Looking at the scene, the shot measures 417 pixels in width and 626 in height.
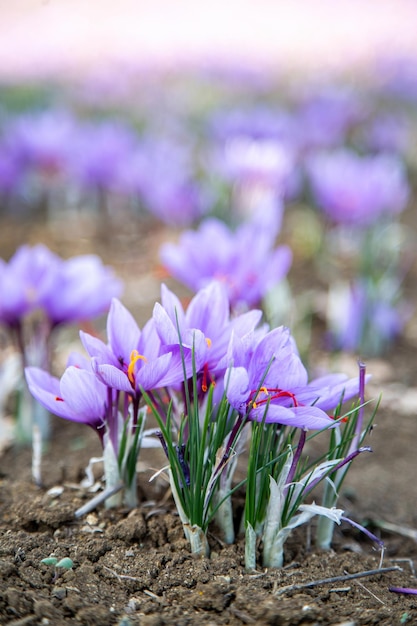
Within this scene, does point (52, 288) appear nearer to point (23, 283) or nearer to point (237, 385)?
point (23, 283)

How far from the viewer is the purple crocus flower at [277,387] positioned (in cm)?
107

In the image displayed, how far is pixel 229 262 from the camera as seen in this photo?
5.75 ft

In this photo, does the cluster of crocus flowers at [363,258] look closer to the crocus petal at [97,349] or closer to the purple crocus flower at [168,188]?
the purple crocus flower at [168,188]

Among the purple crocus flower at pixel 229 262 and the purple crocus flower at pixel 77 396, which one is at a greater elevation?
the purple crocus flower at pixel 229 262

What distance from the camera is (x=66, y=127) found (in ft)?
11.3

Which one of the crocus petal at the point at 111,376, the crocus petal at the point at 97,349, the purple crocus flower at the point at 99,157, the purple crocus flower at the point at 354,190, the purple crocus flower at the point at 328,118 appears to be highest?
the purple crocus flower at the point at 328,118

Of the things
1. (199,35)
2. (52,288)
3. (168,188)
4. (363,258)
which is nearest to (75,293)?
(52,288)

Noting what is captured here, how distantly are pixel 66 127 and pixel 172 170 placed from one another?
1.98 feet

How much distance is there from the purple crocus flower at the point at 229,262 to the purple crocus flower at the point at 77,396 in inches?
21.5

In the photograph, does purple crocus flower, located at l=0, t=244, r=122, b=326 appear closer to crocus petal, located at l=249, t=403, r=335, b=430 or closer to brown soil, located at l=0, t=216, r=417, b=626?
brown soil, located at l=0, t=216, r=417, b=626

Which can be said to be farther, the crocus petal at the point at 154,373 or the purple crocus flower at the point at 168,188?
the purple crocus flower at the point at 168,188

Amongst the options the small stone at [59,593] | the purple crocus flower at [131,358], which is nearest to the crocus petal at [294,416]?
the purple crocus flower at [131,358]

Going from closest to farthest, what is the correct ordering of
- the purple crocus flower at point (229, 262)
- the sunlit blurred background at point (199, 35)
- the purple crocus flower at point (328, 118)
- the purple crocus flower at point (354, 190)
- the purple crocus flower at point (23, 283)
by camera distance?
the purple crocus flower at point (23, 283), the purple crocus flower at point (229, 262), the purple crocus flower at point (354, 190), the purple crocus flower at point (328, 118), the sunlit blurred background at point (199, 35)

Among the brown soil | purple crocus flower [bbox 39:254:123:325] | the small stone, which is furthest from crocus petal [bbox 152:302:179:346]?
purple crocus flower [bbox 39:254:123:325]
